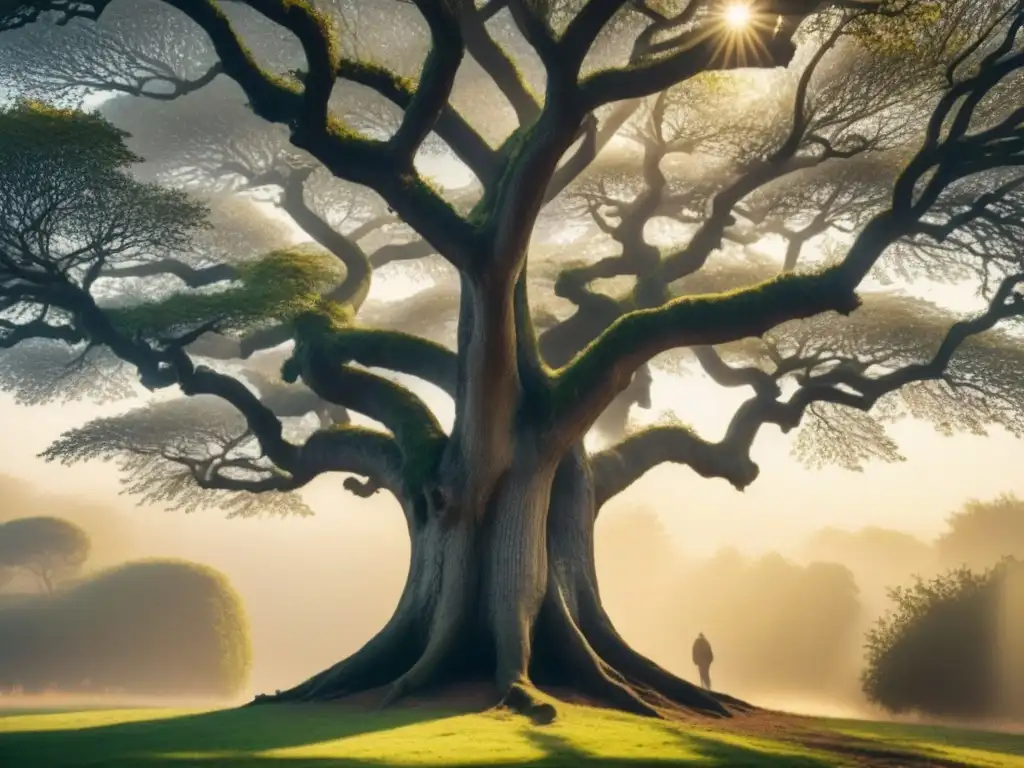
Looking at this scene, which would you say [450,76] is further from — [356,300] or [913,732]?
[913,732]

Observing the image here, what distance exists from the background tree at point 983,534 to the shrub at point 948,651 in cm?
1686

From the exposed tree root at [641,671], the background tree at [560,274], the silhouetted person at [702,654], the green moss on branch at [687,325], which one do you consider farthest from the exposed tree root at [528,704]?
the silhouetted person at [702,654]

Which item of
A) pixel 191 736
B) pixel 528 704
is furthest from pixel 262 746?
pixel 528 704

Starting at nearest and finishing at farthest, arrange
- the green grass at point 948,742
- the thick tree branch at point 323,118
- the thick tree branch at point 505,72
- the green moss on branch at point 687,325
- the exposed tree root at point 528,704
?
the green grass at point 948,742, the exposed tree root at point 528,704, the thick tree branch at point 323,118, the green moss on branch at point 687,325, the thick tree branch at point 505,72

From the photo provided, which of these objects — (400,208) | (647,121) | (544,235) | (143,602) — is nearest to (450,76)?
(400,208)

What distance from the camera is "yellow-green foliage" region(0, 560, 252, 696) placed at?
3059cm

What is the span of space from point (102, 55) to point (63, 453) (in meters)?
9.77

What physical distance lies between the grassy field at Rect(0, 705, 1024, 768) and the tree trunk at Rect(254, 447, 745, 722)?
1.38 m

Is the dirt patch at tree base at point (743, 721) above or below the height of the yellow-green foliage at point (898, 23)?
below

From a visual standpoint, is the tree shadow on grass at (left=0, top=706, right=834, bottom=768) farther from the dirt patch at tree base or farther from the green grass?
the green grass

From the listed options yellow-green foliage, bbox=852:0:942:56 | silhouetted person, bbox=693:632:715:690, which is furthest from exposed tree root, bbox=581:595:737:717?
yellow-green foliage, bbox=852:0:942:56

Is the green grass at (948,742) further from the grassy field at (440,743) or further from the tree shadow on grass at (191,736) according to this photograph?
the tree shadow on grass at (191,736)

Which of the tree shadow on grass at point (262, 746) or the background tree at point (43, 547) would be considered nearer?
the tree shadow on grass at point (262, 746)

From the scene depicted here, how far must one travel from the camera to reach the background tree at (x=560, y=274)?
11.9 metres
